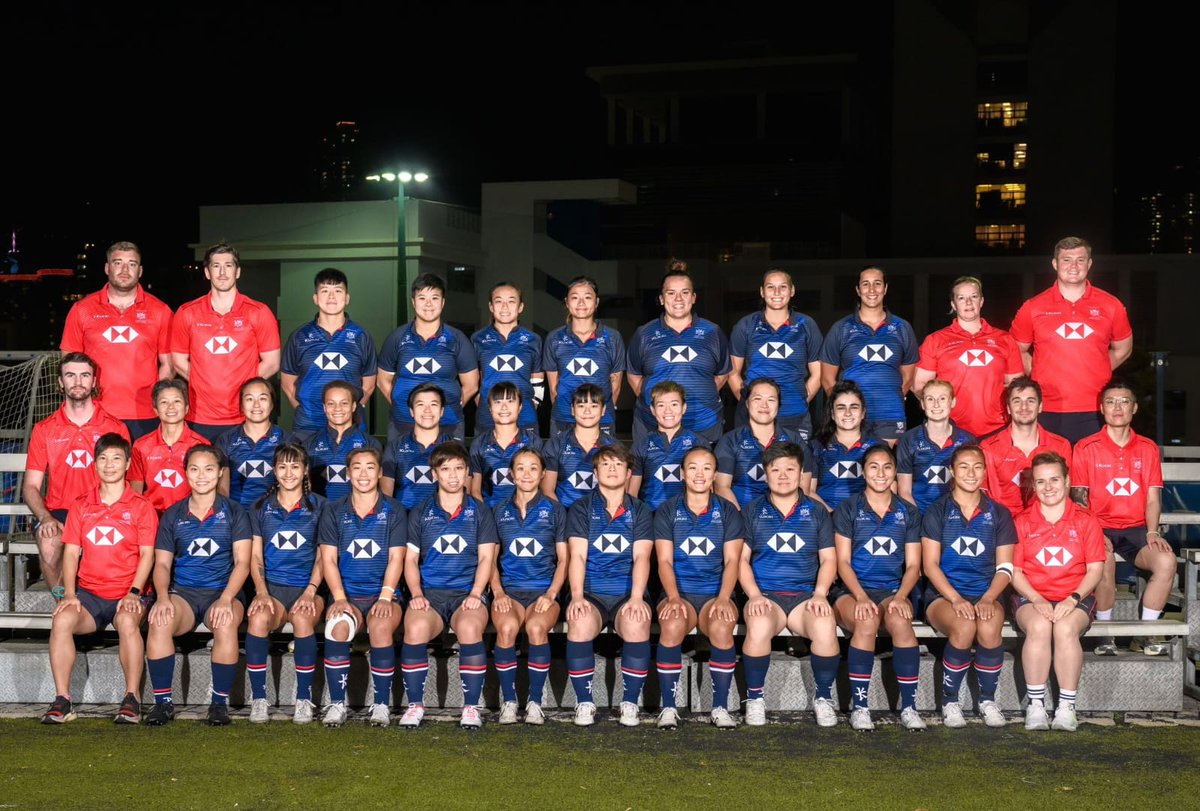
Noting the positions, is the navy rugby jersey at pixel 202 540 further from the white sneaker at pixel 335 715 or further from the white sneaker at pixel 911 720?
the white sneaker at pixel 911 720

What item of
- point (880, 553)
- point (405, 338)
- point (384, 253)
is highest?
point (384, 253)

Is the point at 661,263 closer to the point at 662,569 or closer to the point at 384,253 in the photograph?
the point at 384,253

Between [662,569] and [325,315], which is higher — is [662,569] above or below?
below

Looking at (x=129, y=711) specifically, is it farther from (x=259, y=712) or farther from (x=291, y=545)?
(x=291, y=545)

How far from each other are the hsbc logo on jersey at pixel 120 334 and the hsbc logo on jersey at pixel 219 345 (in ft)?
1.41

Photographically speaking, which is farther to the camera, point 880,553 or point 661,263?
point 661,263

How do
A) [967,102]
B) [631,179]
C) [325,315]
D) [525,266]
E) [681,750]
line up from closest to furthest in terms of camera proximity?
[681,750]
[325,315]
[525,266]
[631,179]
[967,102]

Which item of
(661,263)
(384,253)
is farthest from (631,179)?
(384,253)

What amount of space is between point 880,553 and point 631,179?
103ft

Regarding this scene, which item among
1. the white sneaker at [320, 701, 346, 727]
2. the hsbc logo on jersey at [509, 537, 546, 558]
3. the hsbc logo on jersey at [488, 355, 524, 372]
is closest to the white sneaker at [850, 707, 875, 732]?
the hsbc logo on jersey at [509, 537, 546, 558]

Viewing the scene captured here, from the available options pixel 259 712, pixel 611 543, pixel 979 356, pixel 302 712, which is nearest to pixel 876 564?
pixel 611 543

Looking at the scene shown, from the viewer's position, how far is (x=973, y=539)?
5836 millimetres

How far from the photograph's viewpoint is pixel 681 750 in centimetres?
526

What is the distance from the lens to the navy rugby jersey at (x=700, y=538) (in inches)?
231
